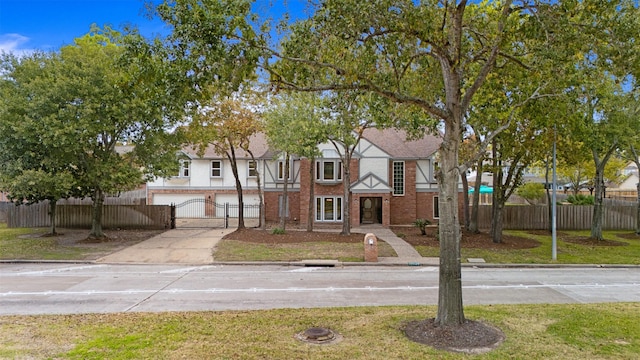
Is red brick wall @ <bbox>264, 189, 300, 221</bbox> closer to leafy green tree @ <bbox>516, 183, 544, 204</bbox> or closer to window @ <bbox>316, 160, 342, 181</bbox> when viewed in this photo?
window @ <bbox>316, 160, 342, 181</bbox>

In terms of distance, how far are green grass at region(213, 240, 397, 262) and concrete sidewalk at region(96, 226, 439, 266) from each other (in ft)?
1.88

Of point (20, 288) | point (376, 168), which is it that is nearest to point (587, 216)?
point (376, 168)

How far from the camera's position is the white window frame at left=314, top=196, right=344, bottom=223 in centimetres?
3044

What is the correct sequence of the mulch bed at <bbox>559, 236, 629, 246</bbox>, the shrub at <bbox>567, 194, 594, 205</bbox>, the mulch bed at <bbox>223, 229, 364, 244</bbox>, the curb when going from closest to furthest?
the curb → the mulch bed at <bbox>223, 229, 364, 244</bbox> → the mulch bed at <bbox>559, 236, 629, 246</bbox> → the shrub at <bbox>567, 194, 594, 205</bbox>

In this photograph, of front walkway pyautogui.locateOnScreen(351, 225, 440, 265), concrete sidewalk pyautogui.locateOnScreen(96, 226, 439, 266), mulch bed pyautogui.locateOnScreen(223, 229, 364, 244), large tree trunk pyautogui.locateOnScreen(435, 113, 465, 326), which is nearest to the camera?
large tree trunk pyautogui.locateOnScreen(435, 113, 465, 326)

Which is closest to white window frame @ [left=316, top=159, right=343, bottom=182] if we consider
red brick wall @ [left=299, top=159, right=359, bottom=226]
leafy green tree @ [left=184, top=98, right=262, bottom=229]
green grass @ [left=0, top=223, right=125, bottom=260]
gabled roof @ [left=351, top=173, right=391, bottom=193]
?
red brick wall @ [left=299, top=159, right=359, bottom=226]

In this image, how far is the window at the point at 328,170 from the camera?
3027 cm

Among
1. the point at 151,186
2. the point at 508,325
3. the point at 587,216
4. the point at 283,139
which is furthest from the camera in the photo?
the point at 151,186

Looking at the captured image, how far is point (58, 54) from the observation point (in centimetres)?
1966

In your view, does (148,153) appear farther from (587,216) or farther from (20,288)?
(587,216)

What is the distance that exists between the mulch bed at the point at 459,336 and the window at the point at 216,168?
28.7 meters

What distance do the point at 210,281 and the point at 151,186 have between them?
2358 cm

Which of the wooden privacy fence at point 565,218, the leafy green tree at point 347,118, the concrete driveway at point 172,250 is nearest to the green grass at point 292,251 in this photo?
the concrete driveway at point 172,250

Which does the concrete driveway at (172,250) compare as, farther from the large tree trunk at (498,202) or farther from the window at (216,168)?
the large tree trunk at (498,202)
